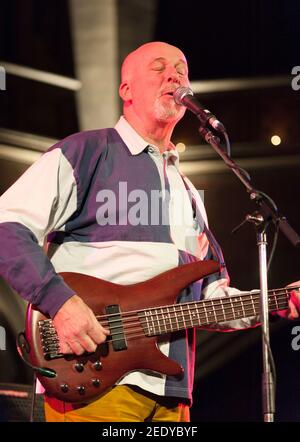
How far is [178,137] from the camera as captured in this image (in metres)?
3.87

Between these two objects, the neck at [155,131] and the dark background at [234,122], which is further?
the dark background at [234,122]

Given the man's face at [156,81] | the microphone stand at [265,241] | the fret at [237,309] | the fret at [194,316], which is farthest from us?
the man's face at [156,81]

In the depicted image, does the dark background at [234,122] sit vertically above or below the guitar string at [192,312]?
above

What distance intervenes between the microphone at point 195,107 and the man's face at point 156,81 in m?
0.09

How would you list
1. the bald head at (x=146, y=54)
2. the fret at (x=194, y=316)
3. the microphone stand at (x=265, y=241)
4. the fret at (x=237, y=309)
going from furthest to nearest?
the bald head at (x=146, y=54)
the fret at (x=237, y=309)
the fret at (x=194, y=316)
the microphone stand at (x=265, y=241)

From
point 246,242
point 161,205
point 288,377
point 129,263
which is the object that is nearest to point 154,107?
point 161,205

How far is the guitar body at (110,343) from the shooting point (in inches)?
93.4

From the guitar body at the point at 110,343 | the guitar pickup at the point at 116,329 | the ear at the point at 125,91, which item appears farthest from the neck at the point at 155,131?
the guitar pickup at the point at 116,329

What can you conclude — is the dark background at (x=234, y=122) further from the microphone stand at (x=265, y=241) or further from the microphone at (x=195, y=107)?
the microphone stand at (x=265, y=241)

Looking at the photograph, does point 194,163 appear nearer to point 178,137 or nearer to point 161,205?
point 178,137

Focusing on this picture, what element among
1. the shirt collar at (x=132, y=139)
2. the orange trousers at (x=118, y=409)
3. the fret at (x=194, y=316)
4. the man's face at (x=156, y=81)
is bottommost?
the orange trousers at (x=118, y=409)

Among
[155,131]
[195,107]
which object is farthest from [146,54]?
[195,107]

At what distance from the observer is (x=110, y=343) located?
2.43 meters

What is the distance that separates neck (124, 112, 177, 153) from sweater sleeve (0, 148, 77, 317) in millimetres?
458
